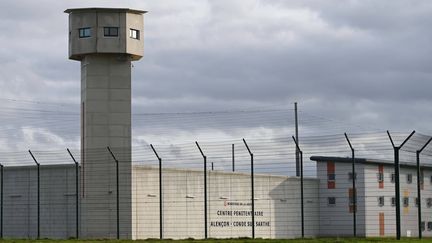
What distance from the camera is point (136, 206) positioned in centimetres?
4803

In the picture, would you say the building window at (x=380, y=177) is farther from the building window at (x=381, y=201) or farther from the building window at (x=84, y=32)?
the building window at (x=84, y=32)

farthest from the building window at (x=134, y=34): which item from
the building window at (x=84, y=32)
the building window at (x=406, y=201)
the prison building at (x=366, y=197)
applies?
the building window at (x=406, y=201)

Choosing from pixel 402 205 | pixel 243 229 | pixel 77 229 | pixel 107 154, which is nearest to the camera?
pixel 77 229

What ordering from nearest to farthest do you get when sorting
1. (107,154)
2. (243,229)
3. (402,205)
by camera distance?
(107,154) → (243,229) → (402,205)

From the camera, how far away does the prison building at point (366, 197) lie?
63.1 m

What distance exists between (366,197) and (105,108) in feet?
69.9

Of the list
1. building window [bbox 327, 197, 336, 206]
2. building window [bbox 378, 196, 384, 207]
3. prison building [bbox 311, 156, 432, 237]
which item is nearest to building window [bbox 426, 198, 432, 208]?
prison building [bbox 311, 156, 432, 237]

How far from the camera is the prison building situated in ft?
207

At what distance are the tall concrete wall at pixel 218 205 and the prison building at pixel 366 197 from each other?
6.30 ft

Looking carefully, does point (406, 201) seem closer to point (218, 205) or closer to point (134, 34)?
point (218, 205)

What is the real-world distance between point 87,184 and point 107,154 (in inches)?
68.6

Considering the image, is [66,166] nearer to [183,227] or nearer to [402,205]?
[183,227]

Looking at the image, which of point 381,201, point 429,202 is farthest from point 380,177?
point 429,202

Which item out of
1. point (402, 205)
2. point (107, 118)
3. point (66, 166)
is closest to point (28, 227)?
point (66, 166)
